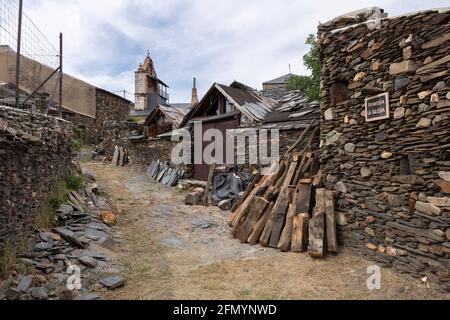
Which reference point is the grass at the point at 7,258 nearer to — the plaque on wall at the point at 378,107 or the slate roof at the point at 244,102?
the plaque on wall at the point at 378,107

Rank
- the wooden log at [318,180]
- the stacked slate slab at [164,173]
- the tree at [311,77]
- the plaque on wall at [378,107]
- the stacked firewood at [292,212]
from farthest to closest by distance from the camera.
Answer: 1. the stacked slate slab at [164,173]
2. the tree at [311,77]
3. the wooden log at [318,180]
4. the stacked firewood at [292,212]
5. the plaque on wall at [378,107]

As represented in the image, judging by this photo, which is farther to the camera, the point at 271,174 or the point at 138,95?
the point at 138,95

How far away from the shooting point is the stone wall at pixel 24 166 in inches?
175

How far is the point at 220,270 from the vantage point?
5098 mm

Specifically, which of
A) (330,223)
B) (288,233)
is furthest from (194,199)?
(330,223)

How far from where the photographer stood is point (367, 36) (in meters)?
5.08

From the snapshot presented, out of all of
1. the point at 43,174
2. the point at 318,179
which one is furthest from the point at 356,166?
the point at 43,174

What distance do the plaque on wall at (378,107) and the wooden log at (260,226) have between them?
2.65m

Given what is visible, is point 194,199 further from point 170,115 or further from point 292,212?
point 170,115

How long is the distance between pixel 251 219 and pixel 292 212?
3.24 feet

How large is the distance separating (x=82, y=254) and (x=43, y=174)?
6.29ft

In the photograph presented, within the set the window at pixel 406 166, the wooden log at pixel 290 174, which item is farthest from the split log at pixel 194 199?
the window at pixel 406 166

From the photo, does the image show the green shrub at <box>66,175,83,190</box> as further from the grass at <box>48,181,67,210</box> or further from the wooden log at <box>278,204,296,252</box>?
the wooden log at <box>278,204,296,252</box>
